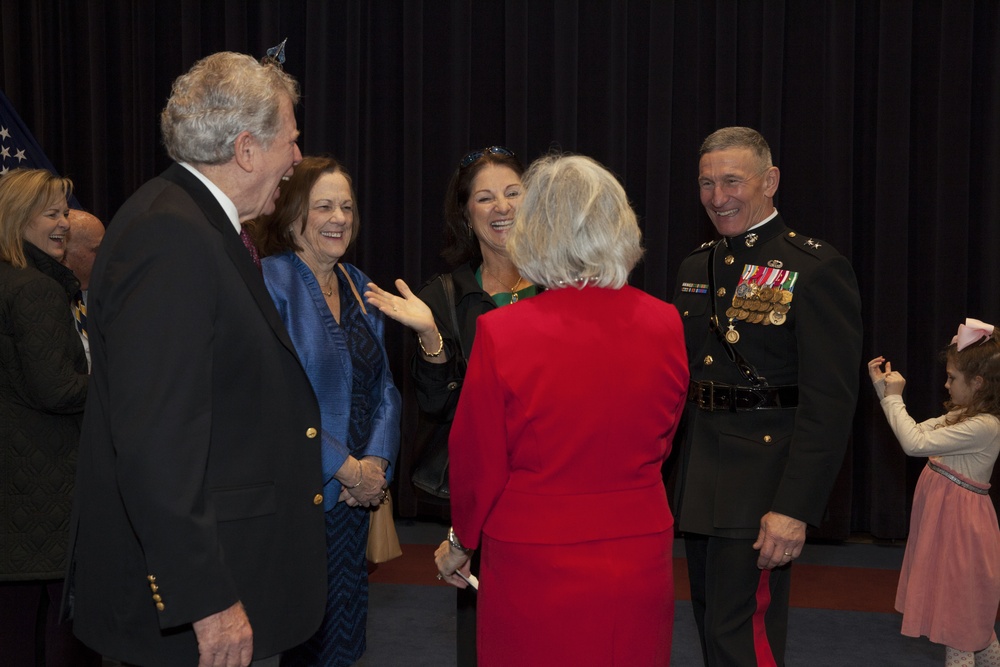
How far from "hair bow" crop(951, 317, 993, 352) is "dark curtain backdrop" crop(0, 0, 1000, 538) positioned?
1875 mm

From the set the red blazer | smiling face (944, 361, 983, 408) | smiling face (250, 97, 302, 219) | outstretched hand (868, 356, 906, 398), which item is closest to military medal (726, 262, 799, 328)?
the red blazer

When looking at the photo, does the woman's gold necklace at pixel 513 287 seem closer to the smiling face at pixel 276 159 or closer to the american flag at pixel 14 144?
the smiling face at pixel 276 159

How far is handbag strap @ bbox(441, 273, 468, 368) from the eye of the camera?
8.61 ft

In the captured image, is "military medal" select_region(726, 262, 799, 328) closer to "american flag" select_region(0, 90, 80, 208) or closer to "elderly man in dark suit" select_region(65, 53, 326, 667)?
"elderly man in dark suit" select_region(65, 53, 326, 667)

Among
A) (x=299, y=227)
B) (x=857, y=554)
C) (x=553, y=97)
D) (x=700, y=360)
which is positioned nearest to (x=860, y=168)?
(x=553, y=97)

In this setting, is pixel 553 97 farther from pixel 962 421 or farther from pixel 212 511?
pixel 212 511

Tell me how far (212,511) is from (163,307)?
13.3 inches

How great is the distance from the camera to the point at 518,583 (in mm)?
1831

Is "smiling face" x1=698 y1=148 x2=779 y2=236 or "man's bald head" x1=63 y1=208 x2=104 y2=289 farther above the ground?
"smiling face" x1=698 y1=148 x2=779 y2=236

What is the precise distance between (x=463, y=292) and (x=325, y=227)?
42 cm

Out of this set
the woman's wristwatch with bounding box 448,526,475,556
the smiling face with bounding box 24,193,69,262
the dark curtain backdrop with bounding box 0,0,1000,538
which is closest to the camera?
the woman's wristwatch with bounding box 448,526,475,556

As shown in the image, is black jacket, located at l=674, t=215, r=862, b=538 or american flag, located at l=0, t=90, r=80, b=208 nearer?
black jacket, located at l=674, t=215, r=862, b=538

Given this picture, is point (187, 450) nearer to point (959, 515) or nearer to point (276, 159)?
point (276, 159)

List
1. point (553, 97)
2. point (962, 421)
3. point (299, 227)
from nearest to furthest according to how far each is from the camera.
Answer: point (299, 227)
point (962, 421)
point (553, 97)
